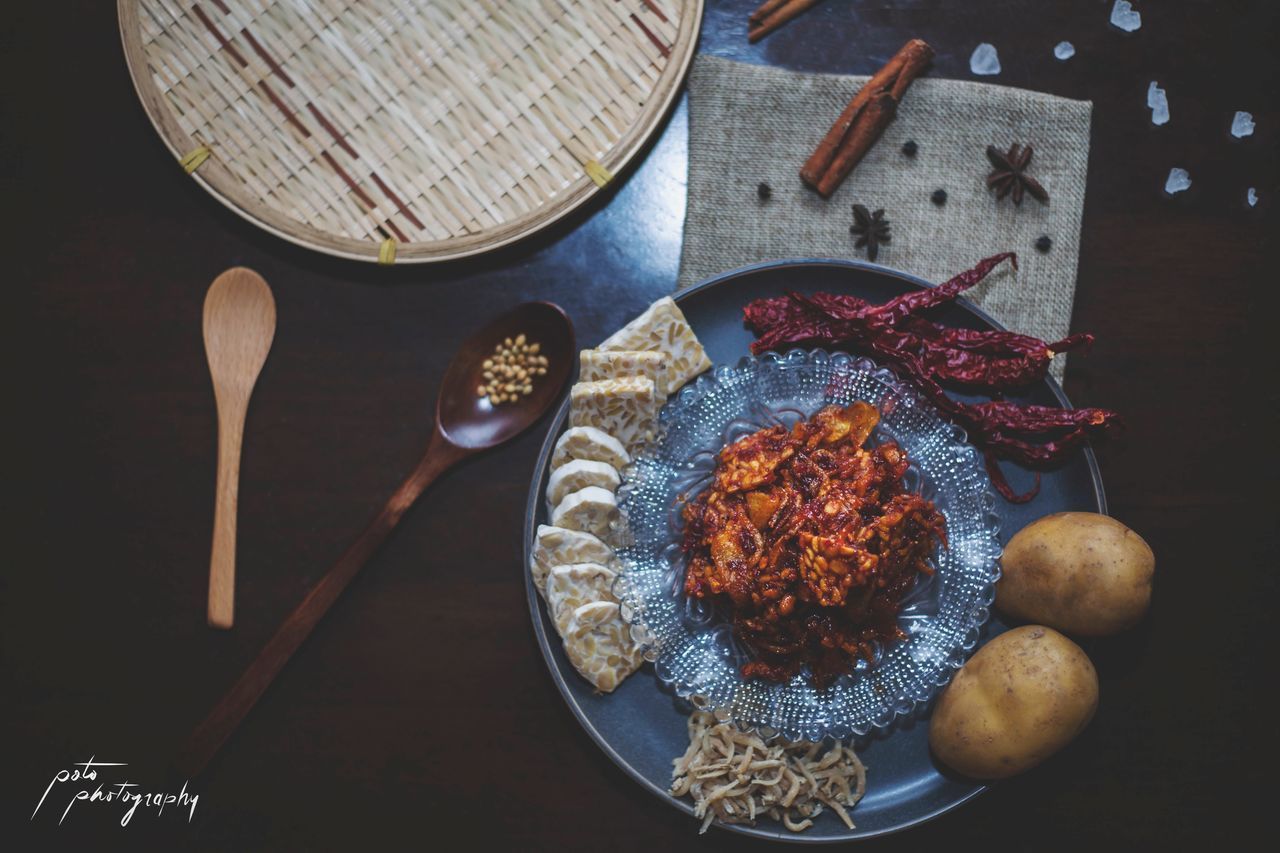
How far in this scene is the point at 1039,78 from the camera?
2.60 meters

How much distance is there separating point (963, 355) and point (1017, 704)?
88cm

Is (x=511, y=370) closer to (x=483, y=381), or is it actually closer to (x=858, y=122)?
(x=483, y=381)

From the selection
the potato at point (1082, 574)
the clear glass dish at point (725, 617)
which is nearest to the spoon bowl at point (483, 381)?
the clear glass dish at point (725, 617)

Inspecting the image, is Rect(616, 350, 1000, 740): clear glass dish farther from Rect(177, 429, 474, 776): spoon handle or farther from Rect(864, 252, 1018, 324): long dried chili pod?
Rect(177, 429, 474, 776): spoon handle

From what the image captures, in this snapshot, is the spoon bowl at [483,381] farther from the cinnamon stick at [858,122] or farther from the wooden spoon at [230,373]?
the cinnamon stick at [858,122]

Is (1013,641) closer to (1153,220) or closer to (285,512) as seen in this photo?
(1153,220)

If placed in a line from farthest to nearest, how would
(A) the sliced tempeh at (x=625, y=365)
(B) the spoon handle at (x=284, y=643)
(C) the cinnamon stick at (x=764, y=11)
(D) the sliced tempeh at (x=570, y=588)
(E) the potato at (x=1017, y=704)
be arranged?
(C) the cinnamon stick at (x=764, y=11), (B) the spoon handle at (x=284, y=643), (A) the sliced tempeh at (x=625, y=365), (D) the sliced tempeh at (x=570, y=588), (E) the potato at (x=1017, y=704)

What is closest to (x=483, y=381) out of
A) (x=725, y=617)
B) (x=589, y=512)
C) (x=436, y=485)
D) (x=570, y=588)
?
(x=436, y=485)

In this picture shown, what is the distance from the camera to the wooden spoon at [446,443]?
96.9 inches

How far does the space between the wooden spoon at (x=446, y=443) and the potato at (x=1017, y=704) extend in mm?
1307

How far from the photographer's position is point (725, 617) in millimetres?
2209

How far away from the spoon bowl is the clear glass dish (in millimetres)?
391

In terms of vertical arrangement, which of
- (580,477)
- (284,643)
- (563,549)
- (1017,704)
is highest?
(580,477)

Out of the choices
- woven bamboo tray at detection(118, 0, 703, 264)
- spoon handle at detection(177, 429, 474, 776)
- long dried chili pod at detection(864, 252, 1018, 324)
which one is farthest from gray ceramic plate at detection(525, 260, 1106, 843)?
woven bamboo tray at detection(118, 0, 703, 264)
